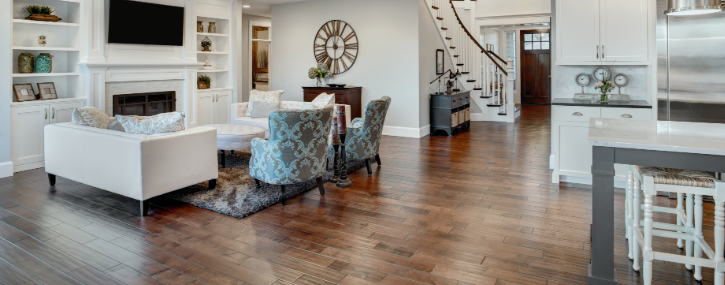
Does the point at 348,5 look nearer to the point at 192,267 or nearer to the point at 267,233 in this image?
the point at 267,233

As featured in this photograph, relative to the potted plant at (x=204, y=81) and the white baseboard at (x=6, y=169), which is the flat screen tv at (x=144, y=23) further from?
the white baseboard at (x=6, y=169)

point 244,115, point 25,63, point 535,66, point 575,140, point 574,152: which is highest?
point 535,66

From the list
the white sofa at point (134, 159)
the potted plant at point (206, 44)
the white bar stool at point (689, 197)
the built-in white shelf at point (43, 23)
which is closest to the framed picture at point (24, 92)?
the built-in white shelf at point (43, 23)

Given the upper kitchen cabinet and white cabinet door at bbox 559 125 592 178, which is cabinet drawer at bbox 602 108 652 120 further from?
the upper kitchen cabinet

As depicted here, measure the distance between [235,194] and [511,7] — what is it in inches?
Answer: 333

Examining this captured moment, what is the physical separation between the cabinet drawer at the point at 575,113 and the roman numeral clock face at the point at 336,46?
4.32m

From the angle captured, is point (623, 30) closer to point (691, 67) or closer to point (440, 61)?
point (691, 67)

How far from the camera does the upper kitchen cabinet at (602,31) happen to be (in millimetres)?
4434

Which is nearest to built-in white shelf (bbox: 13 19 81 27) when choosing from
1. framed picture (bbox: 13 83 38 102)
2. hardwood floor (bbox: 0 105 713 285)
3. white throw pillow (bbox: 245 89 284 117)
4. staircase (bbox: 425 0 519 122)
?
framed picture (bbox: 13 83 38 102)

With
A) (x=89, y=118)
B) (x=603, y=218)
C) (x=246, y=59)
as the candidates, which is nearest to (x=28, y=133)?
(x=89, y=118)

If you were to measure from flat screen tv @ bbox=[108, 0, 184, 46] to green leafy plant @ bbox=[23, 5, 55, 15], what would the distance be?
0.70m

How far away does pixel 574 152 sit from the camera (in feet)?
14.9

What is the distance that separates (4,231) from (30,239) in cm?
32

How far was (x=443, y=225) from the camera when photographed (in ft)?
11.3
